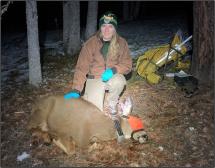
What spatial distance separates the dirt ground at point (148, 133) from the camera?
16.8ft

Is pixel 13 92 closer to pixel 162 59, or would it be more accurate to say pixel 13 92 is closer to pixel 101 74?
pixel 101 74

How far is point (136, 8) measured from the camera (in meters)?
22.2

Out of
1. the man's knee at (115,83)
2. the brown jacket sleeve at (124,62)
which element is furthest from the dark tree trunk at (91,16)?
the man's knee at (115,83)

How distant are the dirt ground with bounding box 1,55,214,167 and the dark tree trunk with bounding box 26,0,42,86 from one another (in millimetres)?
284

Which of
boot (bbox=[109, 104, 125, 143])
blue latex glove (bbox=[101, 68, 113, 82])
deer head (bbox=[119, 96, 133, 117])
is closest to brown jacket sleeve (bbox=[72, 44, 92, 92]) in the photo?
blue latex glove (bbox=[101, 68, 113, 82])

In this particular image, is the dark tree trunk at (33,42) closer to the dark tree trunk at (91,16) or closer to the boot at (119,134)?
the boot at (119,134)

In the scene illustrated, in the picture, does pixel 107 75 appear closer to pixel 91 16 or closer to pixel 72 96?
pixel 72 96

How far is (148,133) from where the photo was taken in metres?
5.80

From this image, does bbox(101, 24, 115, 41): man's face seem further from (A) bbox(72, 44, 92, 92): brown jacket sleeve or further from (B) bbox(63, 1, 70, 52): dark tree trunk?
(B) bbox(63, 1, 70, 52): dark tree trunk

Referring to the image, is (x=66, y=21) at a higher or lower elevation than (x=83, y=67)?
lower

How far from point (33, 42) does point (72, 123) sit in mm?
2859

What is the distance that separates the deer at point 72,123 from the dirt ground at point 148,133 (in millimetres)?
134

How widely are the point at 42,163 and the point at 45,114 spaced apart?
2.98 feet

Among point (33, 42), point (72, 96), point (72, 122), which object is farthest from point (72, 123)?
point (33, 42)
